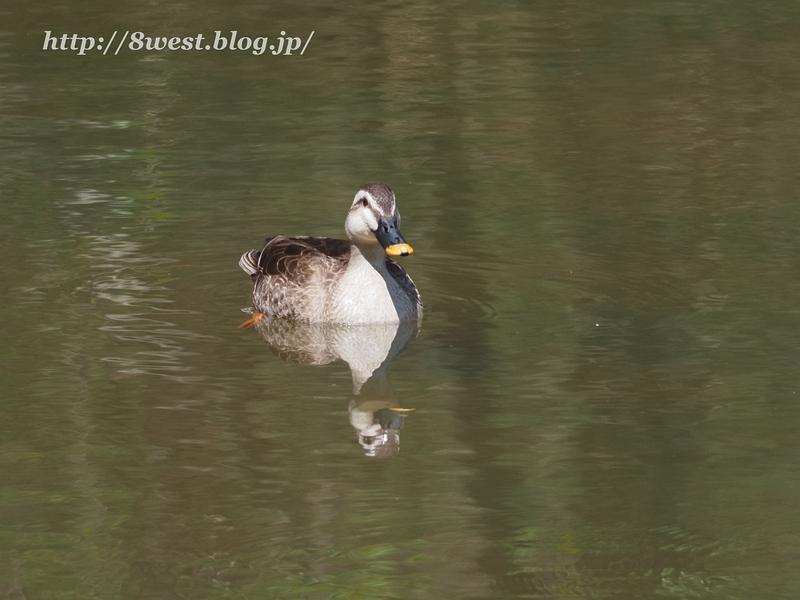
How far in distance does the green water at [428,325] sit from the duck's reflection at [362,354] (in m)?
0.09

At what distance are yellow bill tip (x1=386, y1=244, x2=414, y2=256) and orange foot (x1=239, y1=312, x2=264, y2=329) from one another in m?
1.41

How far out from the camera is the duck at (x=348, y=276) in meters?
12.0

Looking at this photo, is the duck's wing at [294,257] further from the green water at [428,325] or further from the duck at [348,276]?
the green water at [428,325]

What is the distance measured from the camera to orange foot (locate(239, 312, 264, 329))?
12322 millimetres

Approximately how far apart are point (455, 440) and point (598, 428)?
88cm

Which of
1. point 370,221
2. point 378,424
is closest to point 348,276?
point 370,221

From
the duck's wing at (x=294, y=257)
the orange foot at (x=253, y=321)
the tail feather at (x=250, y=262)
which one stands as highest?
the duck's wing at (x=294, y=257)

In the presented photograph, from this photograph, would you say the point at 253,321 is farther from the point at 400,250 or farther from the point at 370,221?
the point at 400,250

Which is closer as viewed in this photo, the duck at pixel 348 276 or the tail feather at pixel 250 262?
the duck at pixel 348 276

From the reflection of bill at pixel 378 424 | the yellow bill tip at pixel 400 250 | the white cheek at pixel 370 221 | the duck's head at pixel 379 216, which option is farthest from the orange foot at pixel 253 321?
the reflection of bill at pixel 378 424

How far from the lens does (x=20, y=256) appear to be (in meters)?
13.5

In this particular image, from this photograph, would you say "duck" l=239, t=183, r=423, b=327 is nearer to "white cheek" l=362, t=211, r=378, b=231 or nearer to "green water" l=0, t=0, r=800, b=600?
"white cheek" l=362, t=211, r=378, b=231

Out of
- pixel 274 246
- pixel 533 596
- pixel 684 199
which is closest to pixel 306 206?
pixel 274 246

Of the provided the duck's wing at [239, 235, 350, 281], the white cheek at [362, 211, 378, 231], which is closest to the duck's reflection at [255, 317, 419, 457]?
the duck's wing at [239, 235, 350, 281]
